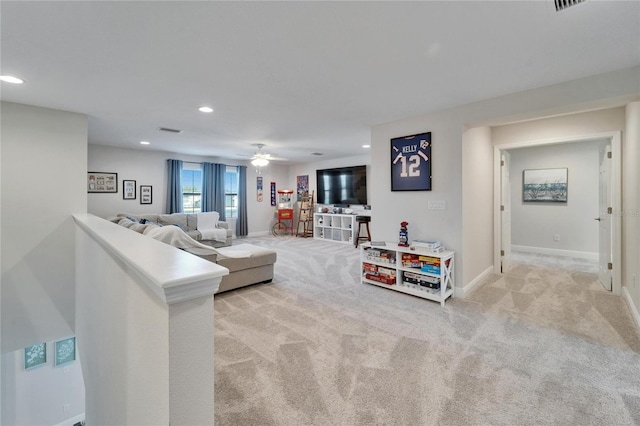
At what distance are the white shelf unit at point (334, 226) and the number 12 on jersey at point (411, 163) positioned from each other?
3.41m

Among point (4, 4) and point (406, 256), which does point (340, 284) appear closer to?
point (406, 256)

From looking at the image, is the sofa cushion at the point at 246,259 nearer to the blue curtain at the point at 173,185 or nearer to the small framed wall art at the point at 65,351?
the small framed wall art at the point at 65,351

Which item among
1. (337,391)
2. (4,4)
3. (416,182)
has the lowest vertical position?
(337,391)

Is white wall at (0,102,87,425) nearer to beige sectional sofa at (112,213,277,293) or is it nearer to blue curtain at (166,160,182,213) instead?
beige sectional sofa at (112,213,277,293)

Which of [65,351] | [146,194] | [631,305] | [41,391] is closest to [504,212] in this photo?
[631,305]

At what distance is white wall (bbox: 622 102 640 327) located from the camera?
278 centimetres

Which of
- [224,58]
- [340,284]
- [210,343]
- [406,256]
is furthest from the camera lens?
[340,284]

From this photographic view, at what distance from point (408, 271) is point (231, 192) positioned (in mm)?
6210

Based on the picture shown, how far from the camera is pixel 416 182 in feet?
12.1

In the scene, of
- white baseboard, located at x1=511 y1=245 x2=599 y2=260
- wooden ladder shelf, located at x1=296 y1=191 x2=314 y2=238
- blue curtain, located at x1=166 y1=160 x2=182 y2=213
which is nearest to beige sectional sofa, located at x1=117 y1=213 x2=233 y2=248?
blue curtain, located at x1=166 y1=160 x2=182 y2=213

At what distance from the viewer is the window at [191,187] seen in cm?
726

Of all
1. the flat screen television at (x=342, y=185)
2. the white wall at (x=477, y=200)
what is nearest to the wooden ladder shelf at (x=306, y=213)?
the flat screen television at (x=342, y=185)

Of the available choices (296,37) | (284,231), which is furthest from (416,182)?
(284,231)

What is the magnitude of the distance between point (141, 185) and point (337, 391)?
6.69 m
